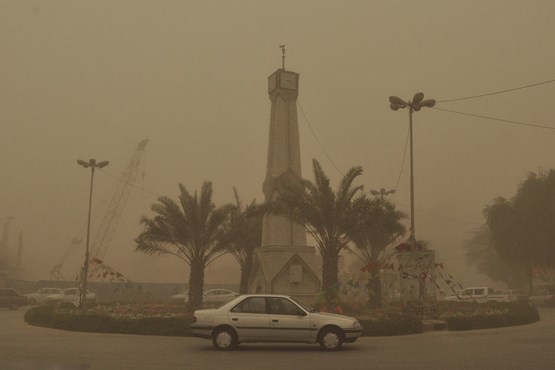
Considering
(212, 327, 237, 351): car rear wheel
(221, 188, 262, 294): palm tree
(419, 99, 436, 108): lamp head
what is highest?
(419, 99, 436, 108): lamp head

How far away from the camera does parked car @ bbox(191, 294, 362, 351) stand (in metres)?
14.1

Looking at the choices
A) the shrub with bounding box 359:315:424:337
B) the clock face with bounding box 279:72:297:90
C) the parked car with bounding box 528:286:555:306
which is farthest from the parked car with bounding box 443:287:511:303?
the shrub with bounding box 359:315:424:337

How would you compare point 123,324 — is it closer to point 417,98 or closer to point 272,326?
point 272,326

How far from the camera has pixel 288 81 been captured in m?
36.9

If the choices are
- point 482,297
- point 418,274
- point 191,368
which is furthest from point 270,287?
point 191,368

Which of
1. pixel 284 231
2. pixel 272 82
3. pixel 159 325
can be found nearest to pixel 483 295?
pixel 284 231

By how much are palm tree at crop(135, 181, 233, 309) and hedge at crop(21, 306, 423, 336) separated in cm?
945

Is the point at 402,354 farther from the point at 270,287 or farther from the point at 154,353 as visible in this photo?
the point at 270,287

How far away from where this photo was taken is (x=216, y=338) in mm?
14219

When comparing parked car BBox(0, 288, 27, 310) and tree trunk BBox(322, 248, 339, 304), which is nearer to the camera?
tree trunk BBox(322, 248, 339, 304)

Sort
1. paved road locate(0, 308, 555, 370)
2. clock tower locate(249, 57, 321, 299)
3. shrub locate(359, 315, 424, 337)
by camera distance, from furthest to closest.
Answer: clock tower locate(249, 57, 321, 299) → shrub locate(359, 315, 424, 337) → paved road locate(0, 308, 555, 370)

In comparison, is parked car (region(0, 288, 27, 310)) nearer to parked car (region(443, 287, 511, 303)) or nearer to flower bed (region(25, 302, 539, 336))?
flower bed (region(25, 302, 539, 336))

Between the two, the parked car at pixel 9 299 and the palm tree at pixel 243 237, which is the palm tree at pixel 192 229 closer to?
the palm tree at pixel 243 237

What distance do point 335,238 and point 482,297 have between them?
22638 millimetres
